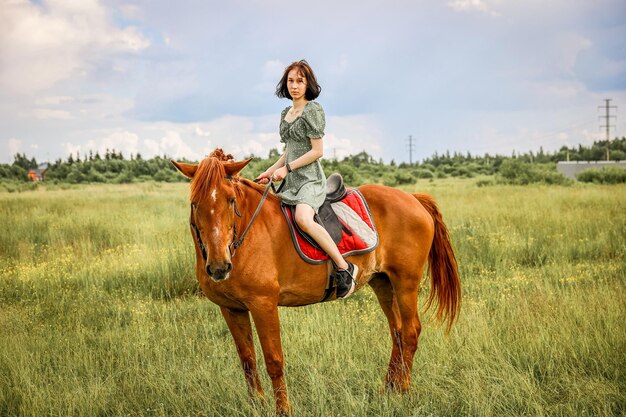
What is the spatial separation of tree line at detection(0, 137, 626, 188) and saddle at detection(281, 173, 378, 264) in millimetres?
9733

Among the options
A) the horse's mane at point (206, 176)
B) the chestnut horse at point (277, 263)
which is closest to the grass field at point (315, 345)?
the chestnut horse at point (277, 263)

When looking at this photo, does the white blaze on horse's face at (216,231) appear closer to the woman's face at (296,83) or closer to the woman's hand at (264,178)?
the woman's hand at (264,178)

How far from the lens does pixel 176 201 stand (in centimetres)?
2255

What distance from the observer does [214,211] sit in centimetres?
335

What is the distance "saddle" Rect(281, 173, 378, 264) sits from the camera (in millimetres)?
4113

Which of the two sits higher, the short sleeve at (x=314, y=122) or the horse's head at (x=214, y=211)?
the short sleeve at (x=314, y=122)

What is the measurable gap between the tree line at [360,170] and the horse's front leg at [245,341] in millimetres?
9993

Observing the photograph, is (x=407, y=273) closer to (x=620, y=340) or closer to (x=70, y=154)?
(x=620, y=340)

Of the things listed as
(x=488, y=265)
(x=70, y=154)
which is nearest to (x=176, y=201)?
(x=488, y=265)

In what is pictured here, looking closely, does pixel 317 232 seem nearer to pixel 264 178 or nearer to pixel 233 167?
pixel 264 178

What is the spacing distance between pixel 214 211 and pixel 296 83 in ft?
4.74

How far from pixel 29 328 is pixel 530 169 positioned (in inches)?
1255

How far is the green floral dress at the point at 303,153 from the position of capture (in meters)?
4.17

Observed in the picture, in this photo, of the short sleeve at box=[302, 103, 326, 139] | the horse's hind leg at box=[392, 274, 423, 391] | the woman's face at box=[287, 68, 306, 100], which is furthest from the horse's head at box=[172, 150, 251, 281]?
the horse's hind leg at box=[392, 274, 423, 391]
